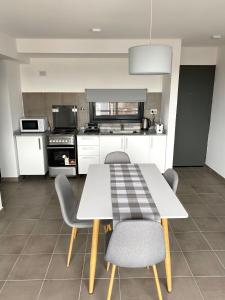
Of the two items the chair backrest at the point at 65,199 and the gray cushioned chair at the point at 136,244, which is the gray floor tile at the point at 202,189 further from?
the gray cushioned chair at the point at 136,244

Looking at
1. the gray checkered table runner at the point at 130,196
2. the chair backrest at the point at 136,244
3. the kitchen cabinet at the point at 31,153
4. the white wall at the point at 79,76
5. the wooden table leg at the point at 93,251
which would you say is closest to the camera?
the chair backrest at the point at 136,244

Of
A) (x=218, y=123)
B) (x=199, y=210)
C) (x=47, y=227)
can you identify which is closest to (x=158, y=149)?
(x=218, y=123)

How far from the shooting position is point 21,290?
80.0 inches

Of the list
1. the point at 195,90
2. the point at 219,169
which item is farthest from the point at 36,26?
the point at 219,169

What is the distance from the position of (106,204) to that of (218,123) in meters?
3.56

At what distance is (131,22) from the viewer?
2.92 metres

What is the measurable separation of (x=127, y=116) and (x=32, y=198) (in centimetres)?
246

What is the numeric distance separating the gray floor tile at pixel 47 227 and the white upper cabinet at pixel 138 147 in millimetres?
1938

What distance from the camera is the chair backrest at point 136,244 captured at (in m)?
1.53

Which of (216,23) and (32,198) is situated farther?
(32,198)

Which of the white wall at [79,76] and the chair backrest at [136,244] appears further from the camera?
the white wall at [79,76]

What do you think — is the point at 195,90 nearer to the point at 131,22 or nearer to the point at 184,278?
the point at 131,22

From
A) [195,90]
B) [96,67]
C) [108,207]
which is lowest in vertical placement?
[108,207]

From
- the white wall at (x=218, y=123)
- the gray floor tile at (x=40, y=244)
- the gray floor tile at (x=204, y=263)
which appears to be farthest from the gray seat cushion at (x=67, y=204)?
the white wall at (x=218, y=123)
